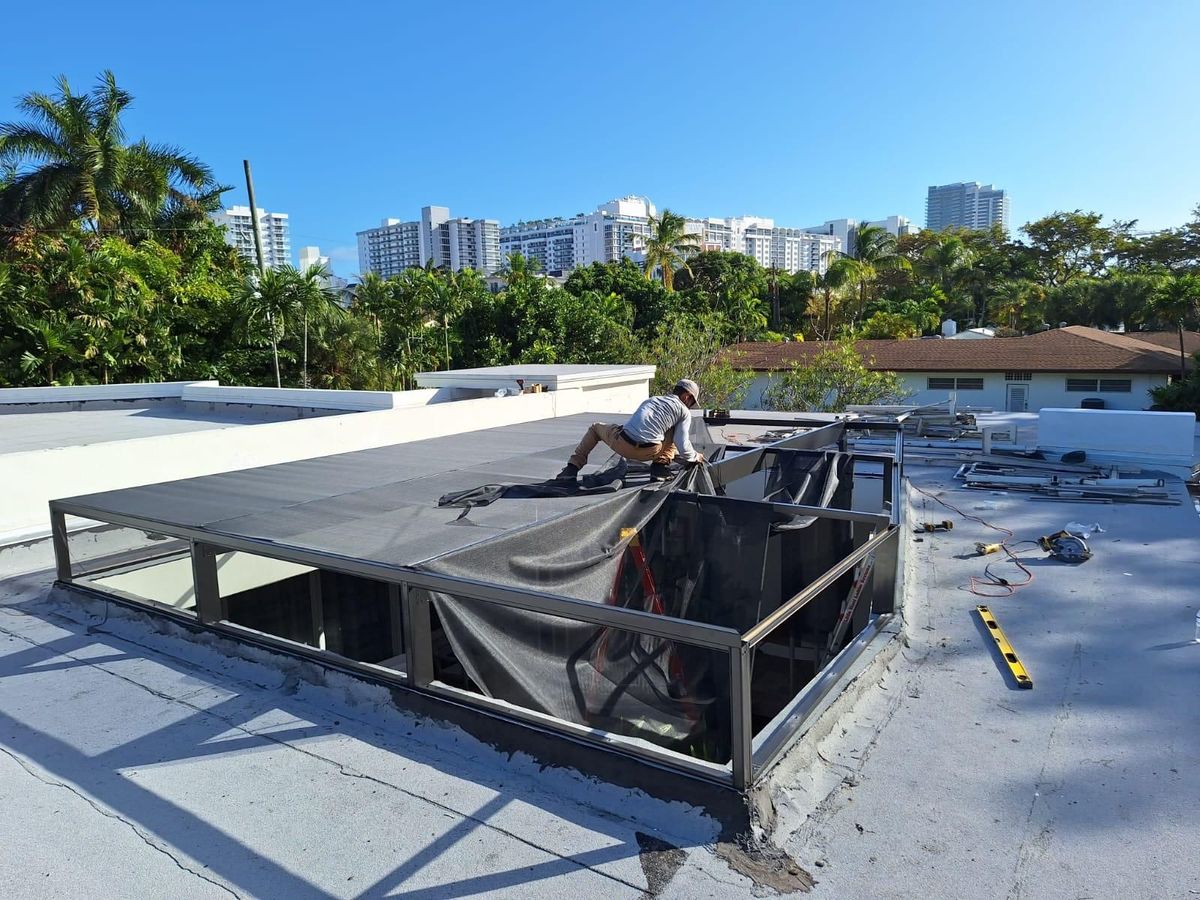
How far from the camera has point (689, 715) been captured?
13.3 ft

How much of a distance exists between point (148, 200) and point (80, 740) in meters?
25.3

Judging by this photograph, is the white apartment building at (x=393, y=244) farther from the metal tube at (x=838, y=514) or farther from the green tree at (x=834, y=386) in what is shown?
the metal tube at (x=838, y=514)

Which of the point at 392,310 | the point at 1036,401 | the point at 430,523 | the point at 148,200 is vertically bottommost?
the point at 1036,401

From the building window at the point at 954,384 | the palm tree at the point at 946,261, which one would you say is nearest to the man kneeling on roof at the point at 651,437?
the building window at the point at 954,384

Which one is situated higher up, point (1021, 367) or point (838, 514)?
point (838, 514)

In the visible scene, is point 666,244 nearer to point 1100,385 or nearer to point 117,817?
point 1100,385

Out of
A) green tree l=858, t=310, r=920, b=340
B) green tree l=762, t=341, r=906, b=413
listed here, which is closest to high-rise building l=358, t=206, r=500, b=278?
green tree l=858, t=310, r=920, b=340

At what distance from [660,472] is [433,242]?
13863 centimetres

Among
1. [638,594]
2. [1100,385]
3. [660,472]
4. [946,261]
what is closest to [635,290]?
[1100,385]

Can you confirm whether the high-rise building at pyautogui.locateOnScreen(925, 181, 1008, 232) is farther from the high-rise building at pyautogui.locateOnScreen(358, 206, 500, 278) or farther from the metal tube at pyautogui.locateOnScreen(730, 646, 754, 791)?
the metal tube at pyautogui.locateOnScreen(730, 646, 754, 791)

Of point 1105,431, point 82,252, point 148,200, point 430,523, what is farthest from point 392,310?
point 430,523

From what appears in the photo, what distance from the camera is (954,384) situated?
29.0 m

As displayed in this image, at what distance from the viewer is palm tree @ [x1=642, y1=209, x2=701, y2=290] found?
3950cm

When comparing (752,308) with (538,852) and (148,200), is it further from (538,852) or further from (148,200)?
(538,852)
